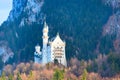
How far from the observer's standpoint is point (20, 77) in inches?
7441

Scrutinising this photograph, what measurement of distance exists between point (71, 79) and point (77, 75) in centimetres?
768

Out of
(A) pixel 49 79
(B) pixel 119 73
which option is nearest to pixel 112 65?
(B) pixel 119 73

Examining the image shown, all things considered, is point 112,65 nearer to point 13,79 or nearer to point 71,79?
point 71,79

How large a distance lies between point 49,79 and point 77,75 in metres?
9.59

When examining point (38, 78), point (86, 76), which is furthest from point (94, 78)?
point (38, 78)

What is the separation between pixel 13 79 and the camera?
192 m

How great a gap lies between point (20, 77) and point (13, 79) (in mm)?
3083

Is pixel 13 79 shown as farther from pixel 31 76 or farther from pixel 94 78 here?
pixel 94 78

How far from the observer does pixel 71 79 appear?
191 metres

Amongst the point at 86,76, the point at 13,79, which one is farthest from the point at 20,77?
the point at 86,76

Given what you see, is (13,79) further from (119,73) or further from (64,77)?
(119,73)

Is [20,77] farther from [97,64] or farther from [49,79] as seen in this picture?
[97,64]

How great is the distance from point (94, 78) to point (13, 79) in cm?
1864

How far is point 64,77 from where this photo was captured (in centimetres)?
19325
